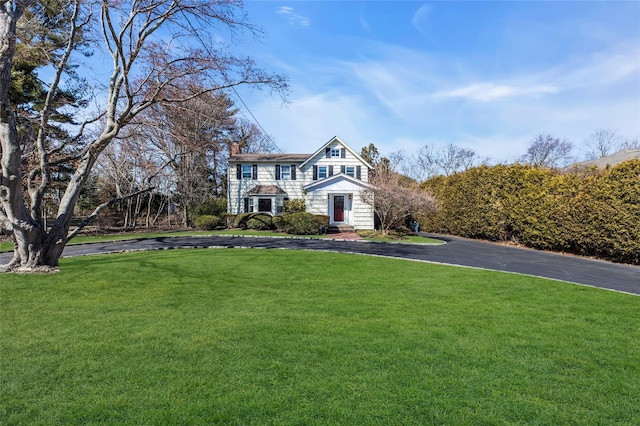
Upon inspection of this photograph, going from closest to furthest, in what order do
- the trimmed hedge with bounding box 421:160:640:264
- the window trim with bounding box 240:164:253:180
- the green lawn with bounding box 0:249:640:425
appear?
1. the green lawn with bounding box 0:249:640:425
2. the trimmed hedge with bounding box 421:160:640:264
3. the window trim with bounding box 240:164:253:180

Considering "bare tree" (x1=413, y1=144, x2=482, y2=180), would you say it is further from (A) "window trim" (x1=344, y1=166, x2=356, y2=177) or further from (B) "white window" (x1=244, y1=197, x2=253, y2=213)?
(B) "white window" (x1=244, y1=197, x2=253, y2=213)

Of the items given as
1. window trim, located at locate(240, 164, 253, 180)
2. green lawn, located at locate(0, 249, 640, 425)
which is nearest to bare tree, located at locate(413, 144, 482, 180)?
window trim, located at locate(240, 164, 253, 180)

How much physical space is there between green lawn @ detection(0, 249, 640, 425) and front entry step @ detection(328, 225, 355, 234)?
16739 mm

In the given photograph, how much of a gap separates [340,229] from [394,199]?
545cm

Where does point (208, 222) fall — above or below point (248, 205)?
below

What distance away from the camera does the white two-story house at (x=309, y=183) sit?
25375 millimetres

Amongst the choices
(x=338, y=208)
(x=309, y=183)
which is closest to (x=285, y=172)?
(x=309, y=183)

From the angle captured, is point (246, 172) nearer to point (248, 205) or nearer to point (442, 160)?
point (248, 205)

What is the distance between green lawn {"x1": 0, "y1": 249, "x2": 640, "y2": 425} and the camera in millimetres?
2898

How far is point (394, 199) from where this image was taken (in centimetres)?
2078

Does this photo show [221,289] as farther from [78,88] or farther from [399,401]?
[78,88]

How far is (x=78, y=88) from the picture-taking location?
14445 millimetres

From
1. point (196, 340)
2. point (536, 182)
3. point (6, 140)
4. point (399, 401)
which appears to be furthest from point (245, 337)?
point (536, 182)

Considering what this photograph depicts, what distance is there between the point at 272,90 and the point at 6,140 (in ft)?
22.9
